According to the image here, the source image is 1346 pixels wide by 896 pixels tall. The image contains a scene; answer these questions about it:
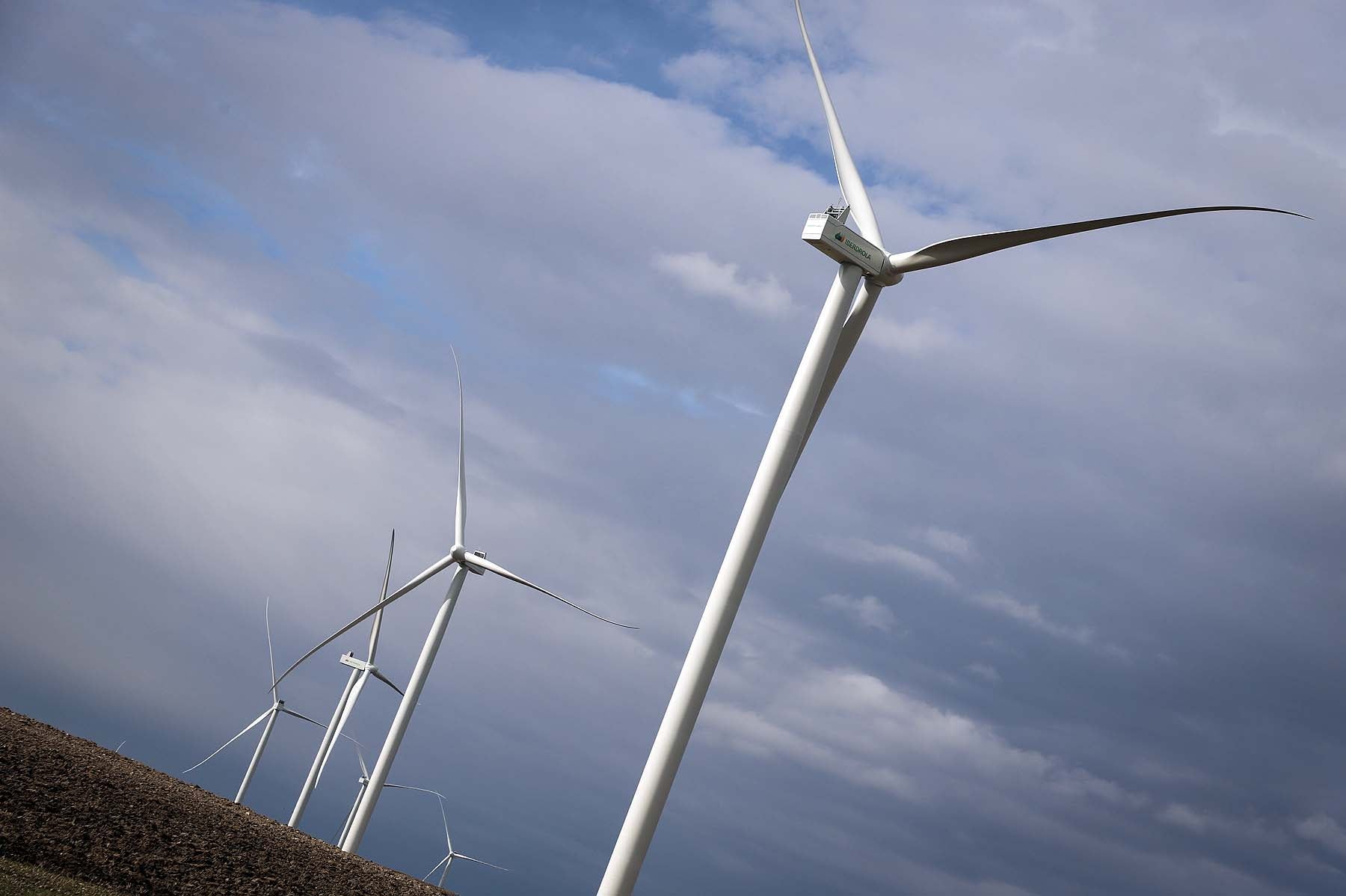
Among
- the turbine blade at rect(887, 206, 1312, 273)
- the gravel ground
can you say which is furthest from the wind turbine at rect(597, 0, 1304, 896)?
the gravel ground

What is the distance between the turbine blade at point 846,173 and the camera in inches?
1280

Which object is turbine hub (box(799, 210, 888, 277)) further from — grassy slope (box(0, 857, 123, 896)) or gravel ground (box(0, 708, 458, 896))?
grassy slope (box(0, 857, 123, 896))

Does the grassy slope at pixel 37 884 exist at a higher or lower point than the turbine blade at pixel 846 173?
lower

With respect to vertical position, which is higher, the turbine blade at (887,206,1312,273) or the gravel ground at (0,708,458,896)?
the turbine blade at (887,206,1312,273)

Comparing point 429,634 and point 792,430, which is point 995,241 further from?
point 429,634

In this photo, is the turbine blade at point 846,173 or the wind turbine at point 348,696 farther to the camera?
the wind turbine at point 348,696

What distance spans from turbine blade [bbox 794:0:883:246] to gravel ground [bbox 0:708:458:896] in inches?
907

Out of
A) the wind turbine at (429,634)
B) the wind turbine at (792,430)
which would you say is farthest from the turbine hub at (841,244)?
the wind turbine at (429,634)

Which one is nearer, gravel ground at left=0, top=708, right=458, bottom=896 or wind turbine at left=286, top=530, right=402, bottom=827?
gravel ground at left=0, top=708, right=458, bottom=896

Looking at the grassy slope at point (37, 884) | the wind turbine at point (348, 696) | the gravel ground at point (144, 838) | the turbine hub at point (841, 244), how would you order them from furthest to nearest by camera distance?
the wind turbine at point (348, 696) → the turbine hub at point (841, 244) → the gravel ground at point (144, 838) → the grassy slope at point (37, 884)

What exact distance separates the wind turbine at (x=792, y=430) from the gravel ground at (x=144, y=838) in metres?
10.6

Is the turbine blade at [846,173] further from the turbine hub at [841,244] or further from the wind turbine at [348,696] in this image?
the wind turbine at [348,696]

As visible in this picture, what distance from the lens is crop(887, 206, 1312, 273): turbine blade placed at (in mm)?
27891

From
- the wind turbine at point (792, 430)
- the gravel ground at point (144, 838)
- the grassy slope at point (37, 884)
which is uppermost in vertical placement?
the wind turbine at point (792, 430)
